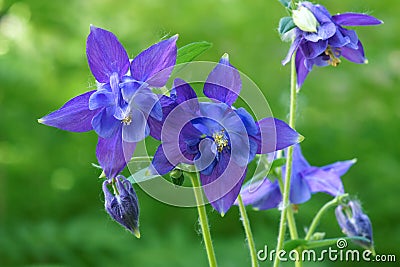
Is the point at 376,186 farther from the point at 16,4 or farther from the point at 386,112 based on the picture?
the point at 16,4

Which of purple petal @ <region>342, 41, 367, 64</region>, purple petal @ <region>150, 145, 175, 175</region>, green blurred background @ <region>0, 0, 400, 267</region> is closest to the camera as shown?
purple petal @ <region>150, 145, 175, 175</region>

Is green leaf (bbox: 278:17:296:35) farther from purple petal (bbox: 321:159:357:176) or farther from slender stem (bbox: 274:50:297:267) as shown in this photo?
purple petal (bbox: 321:159:357:176)

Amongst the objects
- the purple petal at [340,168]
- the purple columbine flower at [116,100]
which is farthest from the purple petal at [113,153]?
the purple petal at [340,168]

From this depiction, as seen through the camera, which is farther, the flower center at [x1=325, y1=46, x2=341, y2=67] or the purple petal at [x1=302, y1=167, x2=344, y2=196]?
the purple petal at [x1=302, y1=167, x2=344, y2=196]

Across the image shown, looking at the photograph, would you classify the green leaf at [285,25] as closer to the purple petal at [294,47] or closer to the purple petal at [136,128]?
the purple petal at [294,47]

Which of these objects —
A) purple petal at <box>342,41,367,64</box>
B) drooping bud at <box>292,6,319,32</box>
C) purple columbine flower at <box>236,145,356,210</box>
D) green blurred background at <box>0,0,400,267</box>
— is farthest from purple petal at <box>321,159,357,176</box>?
green blurred background at <box>0,0,400,267</box>

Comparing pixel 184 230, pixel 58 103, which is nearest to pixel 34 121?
pixel 58 103

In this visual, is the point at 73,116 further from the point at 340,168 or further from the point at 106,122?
the point at 340,168
